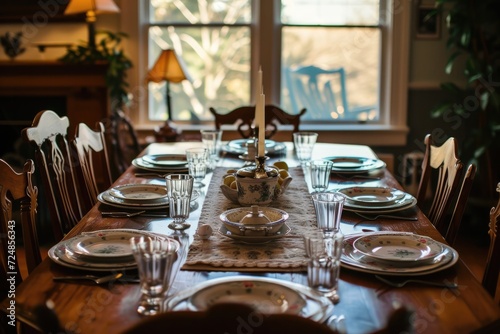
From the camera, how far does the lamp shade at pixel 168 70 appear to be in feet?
12.9

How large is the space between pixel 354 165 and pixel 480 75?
5.05 ft

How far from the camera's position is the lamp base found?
4.04 metres

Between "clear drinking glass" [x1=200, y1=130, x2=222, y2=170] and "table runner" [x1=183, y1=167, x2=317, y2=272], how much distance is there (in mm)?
665

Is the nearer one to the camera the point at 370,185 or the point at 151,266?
the point at 151,266

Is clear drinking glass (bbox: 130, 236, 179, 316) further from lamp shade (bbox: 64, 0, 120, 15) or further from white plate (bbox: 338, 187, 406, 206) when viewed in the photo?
lamp shade (bbox: 64, 0, 120, 15)

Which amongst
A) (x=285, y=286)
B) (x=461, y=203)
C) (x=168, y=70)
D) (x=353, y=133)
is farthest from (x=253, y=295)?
(x=353, y=133)

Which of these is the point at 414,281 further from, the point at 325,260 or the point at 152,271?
the point at 152,271

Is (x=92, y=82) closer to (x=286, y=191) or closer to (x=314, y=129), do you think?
(x=314, y=129)

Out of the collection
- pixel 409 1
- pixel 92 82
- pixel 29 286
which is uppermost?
pixel 409 1

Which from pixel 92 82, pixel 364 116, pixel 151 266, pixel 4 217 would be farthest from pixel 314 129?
pixel 151 266

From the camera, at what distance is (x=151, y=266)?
1.25m

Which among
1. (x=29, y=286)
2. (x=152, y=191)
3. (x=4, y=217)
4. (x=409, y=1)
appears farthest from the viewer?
(x=409, y=1)

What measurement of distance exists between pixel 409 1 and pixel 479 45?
529mm

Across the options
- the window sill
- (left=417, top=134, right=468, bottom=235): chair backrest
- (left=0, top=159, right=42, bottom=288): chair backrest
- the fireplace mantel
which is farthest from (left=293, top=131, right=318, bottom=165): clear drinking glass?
the fireplace mantel
